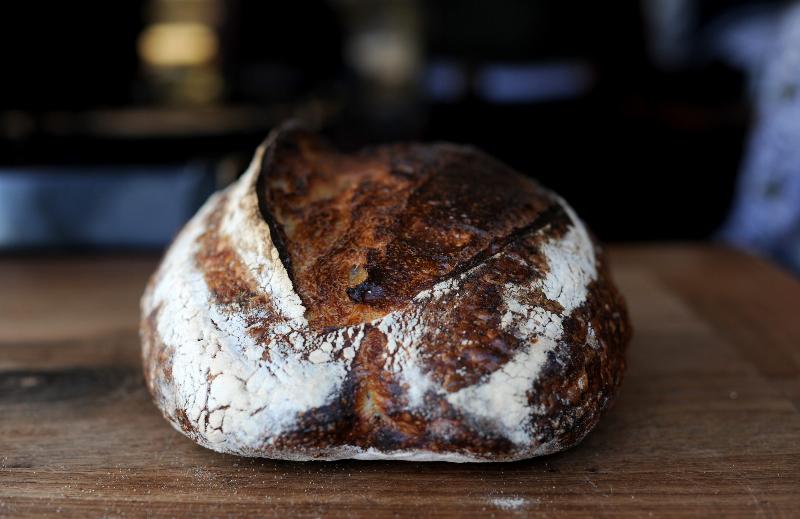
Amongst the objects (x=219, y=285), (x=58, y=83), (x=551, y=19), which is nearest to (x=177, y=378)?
(x=219, y=285)

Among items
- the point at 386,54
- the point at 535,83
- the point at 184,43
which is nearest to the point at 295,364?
the point at 535,83

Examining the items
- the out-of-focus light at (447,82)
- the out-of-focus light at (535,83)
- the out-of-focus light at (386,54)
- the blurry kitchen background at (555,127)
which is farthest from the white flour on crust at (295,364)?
the out-of-focus light at (386,54)

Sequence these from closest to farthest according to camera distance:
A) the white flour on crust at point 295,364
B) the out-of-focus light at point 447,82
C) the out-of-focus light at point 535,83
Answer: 1. the white flour on crust at point 295,364
2. the out-of-focus light at point 535,83
3. the out-of-focus light at point 447,82

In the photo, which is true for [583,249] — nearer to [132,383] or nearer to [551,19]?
[132,383]

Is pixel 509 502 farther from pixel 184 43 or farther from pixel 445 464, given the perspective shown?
→ pixel 184 43

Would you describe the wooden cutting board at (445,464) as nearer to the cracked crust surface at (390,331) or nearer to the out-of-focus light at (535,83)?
the cracked crust surface at (390,331)

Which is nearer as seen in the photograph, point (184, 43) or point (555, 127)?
point (555, 127)

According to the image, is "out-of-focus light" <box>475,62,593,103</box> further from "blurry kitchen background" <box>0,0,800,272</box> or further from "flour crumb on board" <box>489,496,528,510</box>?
"flour crumb on board" <box>489,496,528,510</box>
